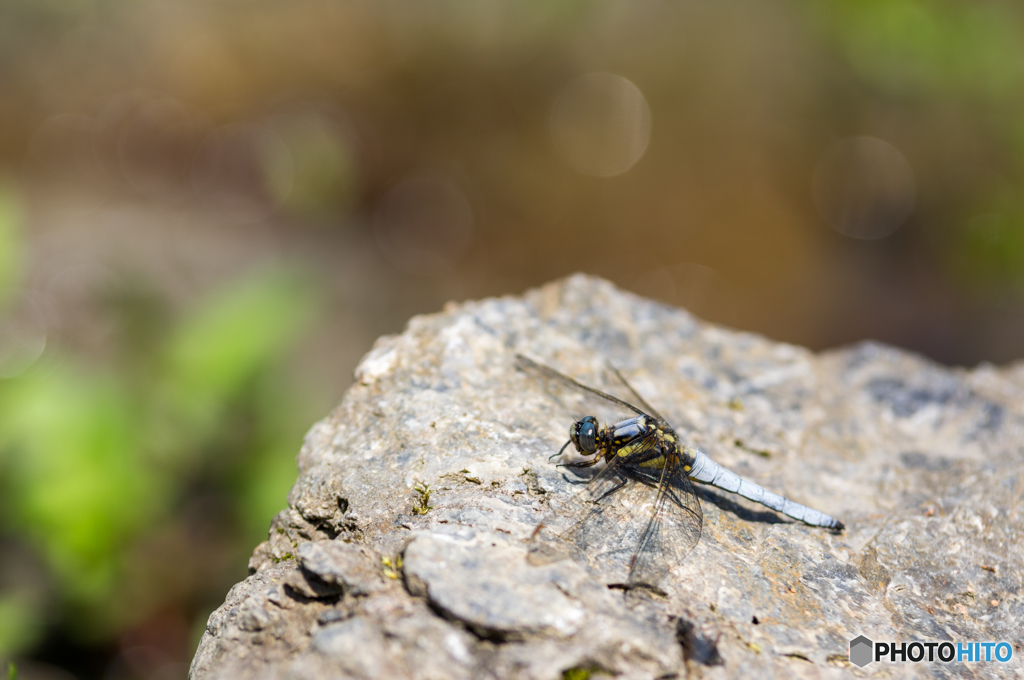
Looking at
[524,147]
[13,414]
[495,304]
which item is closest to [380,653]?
[495,304]

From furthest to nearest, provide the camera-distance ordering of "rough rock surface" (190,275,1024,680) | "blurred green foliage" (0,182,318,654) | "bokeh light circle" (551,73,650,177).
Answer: "bokeh light circle" (551,73,650,177)
"blurred green foliage" (0,182,318,654)
"rough rock surface" (190,275,1024,680)

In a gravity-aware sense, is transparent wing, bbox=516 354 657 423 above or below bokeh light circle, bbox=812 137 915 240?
below

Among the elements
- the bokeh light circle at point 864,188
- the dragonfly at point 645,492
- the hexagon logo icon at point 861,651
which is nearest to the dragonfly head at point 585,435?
the dragonfly at point 645,492

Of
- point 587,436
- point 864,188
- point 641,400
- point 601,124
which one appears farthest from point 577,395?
point 864,188

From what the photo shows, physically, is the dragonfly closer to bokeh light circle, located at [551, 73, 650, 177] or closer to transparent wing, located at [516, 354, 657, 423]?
transparent wing, located at [516, 354, 657, 423]

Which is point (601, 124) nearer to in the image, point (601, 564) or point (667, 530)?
point (667, 530)

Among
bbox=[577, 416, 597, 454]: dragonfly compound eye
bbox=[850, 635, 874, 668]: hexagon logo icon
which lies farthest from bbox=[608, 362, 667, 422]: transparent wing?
bbox=[850, 635, 874, 668]: hexagon logo icon

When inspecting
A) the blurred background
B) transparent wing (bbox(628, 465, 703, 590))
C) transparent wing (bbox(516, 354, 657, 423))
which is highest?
the blurred background
